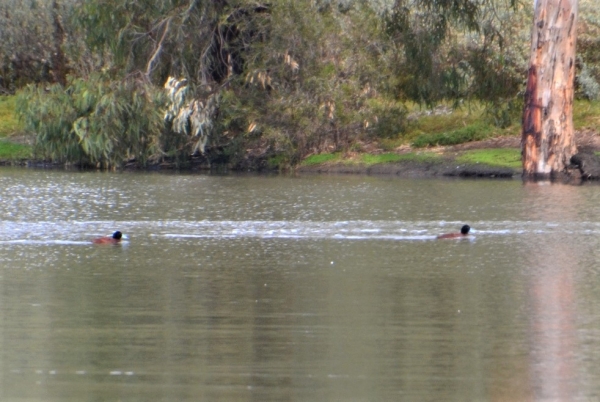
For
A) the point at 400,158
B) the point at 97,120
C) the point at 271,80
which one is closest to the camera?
the point at 97,120

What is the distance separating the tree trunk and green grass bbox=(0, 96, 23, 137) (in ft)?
48.1

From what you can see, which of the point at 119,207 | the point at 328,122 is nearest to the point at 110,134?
the point at 328,122

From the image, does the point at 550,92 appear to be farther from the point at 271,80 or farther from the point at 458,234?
the point at 458,234

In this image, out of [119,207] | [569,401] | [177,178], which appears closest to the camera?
[569,401]

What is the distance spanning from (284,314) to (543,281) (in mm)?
3227

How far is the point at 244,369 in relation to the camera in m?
7.76

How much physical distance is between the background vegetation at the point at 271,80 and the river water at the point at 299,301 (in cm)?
877

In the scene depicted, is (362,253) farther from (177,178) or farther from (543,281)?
(177,178)

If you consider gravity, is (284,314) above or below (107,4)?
below

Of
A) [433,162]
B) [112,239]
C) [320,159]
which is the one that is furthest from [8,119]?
[112,239]

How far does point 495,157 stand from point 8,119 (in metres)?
15.7

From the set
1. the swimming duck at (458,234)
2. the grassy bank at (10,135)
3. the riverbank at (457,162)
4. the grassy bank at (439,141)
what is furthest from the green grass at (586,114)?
the swimming duck at (458,234)

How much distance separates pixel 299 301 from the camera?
10367 millimetres

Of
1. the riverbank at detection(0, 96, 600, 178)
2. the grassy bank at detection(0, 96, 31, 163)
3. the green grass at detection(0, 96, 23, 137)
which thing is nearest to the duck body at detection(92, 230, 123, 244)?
the riverbank at detection(0, 96, 600, 178)
